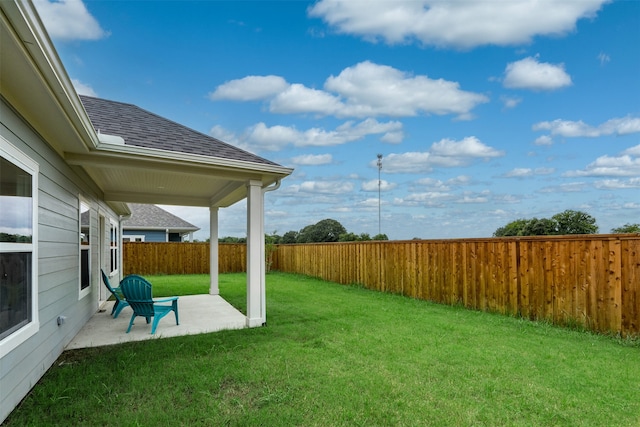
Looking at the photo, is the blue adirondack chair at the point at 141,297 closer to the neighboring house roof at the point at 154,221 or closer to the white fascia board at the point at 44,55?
the white fascia board at the point at 44,55

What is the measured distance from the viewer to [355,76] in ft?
38.1

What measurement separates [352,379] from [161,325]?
12.8 ft

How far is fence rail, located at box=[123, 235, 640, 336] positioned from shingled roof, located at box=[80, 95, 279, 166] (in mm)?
4621

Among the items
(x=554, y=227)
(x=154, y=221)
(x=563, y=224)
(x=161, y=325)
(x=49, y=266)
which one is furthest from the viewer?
(x=154, y=221)

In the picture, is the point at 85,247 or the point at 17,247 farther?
the point at 85,247

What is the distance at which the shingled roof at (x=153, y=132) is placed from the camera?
5266 millimetres

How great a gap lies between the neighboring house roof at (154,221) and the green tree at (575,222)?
702 inches

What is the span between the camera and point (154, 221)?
795 inches

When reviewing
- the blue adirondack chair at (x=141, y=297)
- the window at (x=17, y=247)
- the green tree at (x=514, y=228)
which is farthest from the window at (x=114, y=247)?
the green tree at (x=514, y=228)

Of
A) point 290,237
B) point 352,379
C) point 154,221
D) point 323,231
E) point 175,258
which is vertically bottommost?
point 352,379

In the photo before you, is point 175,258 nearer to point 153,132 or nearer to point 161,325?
point 161,325

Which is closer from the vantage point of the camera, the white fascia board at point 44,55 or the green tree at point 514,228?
the white fascia board at point 44,55

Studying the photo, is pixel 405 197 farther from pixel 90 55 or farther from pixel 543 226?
pixel 90 55

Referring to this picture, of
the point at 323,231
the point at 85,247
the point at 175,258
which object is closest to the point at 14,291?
the point at 85,247
